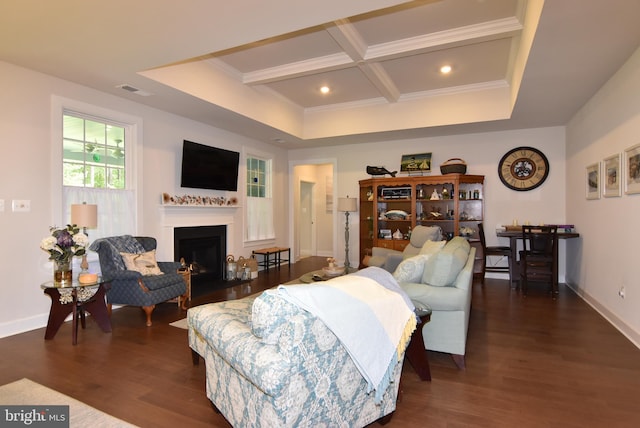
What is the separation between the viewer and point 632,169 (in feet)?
11.4

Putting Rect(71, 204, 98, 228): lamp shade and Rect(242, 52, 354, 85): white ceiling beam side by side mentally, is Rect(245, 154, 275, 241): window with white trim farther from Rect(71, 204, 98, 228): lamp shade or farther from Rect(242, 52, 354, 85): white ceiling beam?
Rect(71, 204, 98, 228): lamp shade

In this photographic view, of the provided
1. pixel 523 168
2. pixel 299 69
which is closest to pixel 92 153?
pixel 299 69

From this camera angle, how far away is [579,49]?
320cm

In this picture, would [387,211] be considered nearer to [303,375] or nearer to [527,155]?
[527,155]

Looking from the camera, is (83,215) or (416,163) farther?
(416,163)

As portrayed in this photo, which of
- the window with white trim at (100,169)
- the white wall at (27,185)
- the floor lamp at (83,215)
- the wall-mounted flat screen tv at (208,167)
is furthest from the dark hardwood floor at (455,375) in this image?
the wall-mounted flat screen tv at (208,167)

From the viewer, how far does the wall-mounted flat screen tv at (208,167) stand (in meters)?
5.43

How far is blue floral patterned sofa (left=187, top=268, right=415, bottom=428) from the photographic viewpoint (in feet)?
5.14

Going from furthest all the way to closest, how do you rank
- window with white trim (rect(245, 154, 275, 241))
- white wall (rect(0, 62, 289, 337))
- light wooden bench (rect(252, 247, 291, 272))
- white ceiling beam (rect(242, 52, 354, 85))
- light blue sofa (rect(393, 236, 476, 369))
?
window with white trim (rect(245, 154, 275, 241)) < light wooden bench (rect(252, 247, 291, 272)) < white ceiling beam (rect(242, 52, 354, 85)) < white wall (rect(0, 62, 289, 337)) < light blue sofa (rect(393, 236, 476, 369))

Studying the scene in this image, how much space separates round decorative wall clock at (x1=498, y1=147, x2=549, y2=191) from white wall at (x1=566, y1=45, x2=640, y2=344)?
0.72m

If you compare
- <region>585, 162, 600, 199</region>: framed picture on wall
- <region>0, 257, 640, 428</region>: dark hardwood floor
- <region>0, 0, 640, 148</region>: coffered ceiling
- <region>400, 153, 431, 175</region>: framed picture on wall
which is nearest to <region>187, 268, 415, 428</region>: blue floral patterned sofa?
<region>0, 257, 640, 428</region>: dark hardwood floor

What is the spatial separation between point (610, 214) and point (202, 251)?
5.54 meters

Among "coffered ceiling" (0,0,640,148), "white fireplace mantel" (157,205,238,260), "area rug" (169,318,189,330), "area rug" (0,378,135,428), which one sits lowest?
"area rug" (0,378,135,428)

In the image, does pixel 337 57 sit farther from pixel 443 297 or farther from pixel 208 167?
pixel 443 297
